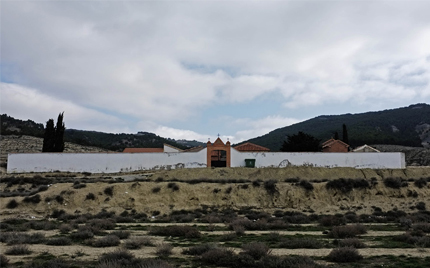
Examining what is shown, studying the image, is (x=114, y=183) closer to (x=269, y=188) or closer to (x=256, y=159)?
(x=269, y=188)

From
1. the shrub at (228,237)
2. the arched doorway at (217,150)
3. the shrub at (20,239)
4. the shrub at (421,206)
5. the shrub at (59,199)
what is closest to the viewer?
the shrub at (20,239)

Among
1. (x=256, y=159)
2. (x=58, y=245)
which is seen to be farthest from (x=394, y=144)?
(x=58, y=245)

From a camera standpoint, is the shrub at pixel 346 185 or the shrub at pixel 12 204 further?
the shrub at pixel 346 185

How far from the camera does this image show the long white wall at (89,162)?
41438 millimetres

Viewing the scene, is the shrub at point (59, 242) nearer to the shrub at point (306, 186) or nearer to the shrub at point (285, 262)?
the shrub at point (285, 262)

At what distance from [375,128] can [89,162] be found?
3716 inches

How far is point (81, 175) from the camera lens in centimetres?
4059

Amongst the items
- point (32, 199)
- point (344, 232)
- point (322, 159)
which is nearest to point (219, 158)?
point (322, 159)

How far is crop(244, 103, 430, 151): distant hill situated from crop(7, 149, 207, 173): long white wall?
57.6m

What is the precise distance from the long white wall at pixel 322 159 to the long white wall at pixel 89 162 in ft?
27.2

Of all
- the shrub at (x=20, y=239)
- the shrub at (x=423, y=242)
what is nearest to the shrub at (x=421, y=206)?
the shrub at (x=423, y=242)

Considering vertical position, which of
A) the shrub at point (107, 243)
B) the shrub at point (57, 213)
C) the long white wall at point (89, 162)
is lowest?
the shrub at point (57, 213)

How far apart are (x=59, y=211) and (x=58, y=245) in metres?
14.1

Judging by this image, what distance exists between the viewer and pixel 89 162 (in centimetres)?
4178
